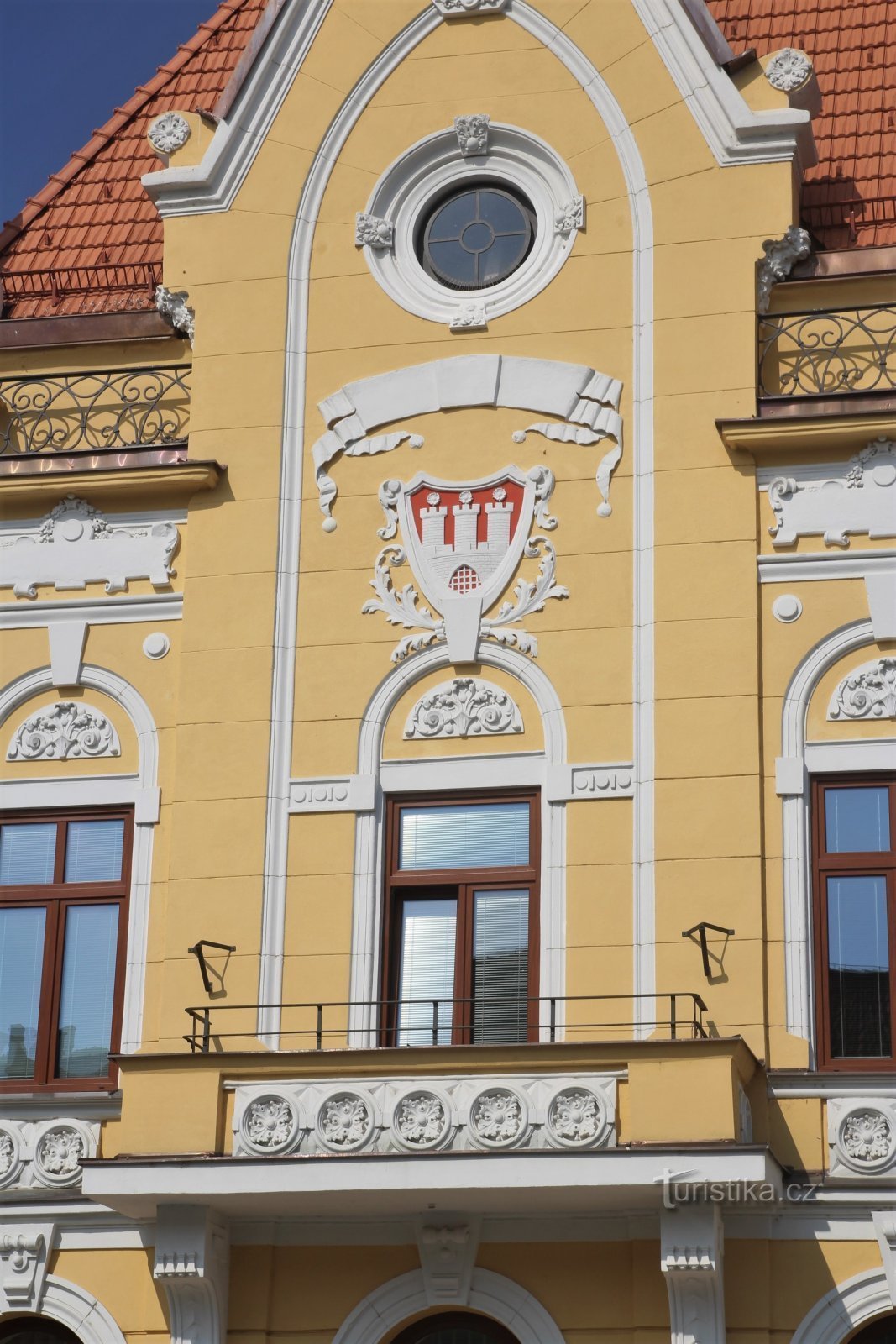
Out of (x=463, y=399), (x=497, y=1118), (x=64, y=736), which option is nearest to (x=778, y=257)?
(x=463, y=399)

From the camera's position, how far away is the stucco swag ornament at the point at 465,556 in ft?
55.8

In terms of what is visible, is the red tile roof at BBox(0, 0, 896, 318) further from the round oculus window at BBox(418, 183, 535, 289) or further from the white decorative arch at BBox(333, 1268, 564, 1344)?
the white decorative arch at BBox(333, 1268, 564, 1344)

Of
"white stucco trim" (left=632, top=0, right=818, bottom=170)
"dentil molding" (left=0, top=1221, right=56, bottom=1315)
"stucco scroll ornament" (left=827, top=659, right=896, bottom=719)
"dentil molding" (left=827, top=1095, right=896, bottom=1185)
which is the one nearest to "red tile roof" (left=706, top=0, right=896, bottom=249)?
"white stucco trim" (left=632, top=0, right=818, bottom=170)

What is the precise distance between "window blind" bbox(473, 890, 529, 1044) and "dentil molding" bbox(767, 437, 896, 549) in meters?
3.30

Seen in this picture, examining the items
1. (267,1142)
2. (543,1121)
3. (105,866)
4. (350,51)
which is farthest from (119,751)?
(350,51)

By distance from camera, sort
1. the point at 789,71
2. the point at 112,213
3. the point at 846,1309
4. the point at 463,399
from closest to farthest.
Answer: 1. the point at 846,1309
2. the point at 463,399
3. the point at 789,71
4. the point at 112,213

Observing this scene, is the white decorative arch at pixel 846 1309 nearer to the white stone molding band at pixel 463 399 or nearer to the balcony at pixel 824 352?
the white stone molding band at pixel 463 399

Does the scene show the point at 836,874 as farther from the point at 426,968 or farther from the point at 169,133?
the point at 169,133

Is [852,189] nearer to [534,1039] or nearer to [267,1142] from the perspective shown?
[534,1039]

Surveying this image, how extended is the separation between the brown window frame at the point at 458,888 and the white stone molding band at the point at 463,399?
92.3 inches

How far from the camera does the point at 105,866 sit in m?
17.3

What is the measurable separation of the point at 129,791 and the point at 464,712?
2656 millimetres

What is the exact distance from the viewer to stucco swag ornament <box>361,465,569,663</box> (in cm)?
1700

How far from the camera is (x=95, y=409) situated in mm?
18875
